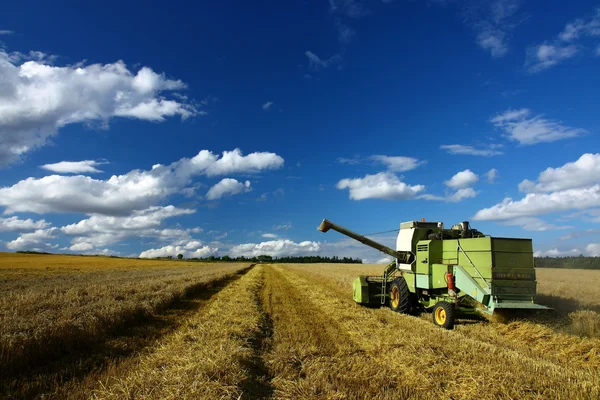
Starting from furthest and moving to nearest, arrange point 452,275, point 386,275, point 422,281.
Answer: point 386,275
point 422,281
point 452,275

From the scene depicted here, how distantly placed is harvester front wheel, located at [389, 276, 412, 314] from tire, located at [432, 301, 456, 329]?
80.2 inches

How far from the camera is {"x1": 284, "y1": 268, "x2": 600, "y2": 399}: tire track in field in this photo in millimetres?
5141

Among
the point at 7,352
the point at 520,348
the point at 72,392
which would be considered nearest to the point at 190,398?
the point at 72,392

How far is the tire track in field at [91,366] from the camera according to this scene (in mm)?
5301

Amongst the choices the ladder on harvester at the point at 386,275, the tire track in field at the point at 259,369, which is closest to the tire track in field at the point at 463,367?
the tire track in field at the point at 259,369

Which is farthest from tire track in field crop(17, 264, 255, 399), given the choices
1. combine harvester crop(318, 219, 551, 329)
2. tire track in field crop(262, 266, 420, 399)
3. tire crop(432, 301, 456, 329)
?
combine harvester crop(318, 219, 551, 329)

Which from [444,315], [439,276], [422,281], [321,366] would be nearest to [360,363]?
[321,366]

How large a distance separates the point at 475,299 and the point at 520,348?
2.01 meters

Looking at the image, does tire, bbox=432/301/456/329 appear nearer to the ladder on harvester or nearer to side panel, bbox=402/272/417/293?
side panel, bbox=402/272/417/293

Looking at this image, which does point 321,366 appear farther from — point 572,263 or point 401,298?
point 572,263

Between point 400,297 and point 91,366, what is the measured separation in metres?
9.67

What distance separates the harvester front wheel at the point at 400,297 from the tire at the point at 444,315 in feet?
6.68

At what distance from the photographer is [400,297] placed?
13.0 meters

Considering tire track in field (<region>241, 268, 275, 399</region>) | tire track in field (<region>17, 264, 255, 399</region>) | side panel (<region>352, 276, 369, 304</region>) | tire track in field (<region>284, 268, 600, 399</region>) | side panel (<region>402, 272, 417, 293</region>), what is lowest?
tire track in field (<region>17, 264, 255, 399</region>)
